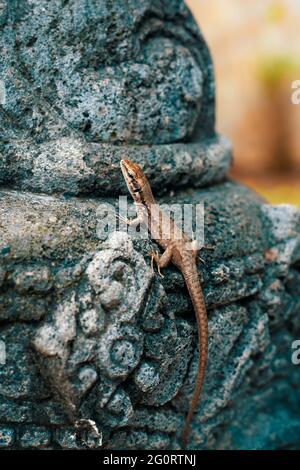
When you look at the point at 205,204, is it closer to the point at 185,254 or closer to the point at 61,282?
the point at 185,254

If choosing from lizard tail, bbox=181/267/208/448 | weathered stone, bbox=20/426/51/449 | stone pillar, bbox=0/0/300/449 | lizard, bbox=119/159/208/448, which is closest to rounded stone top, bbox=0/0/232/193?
stone pillar, bbox=0/0/300/449

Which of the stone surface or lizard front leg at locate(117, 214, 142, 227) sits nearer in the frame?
the stone surface
